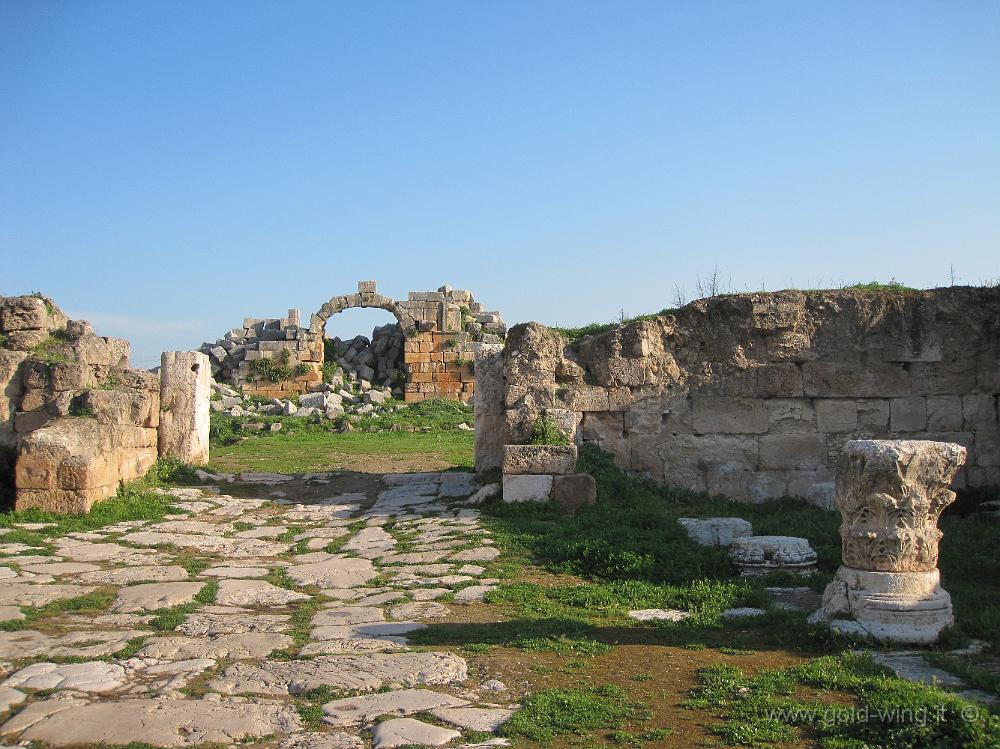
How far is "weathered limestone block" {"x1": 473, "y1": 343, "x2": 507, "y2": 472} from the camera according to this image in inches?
483

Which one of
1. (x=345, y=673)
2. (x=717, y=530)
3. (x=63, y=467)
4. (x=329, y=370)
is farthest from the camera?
(x=329, y=370)

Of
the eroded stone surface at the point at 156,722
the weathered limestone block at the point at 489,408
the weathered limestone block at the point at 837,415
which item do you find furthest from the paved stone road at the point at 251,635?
the weathered limestone block at the point at 837,415

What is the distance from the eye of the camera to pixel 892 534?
18.6 feet

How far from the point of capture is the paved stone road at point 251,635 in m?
4.09

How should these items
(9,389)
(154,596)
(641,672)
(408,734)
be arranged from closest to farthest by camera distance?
(408,734) → (641,672) → (154,596) → (9,389)

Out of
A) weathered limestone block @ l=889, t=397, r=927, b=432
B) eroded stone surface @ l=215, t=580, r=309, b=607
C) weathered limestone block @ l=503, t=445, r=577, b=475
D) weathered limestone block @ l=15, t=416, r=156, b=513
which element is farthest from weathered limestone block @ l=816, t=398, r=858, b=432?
weathered limestone block @ l=15, t=416, r=156, b=513

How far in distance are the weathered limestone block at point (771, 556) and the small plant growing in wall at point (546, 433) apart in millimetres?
3214

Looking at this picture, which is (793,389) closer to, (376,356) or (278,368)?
(278,368)

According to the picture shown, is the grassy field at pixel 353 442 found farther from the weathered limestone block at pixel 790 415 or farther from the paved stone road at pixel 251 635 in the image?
the weathered limestone block at pixel 790 415

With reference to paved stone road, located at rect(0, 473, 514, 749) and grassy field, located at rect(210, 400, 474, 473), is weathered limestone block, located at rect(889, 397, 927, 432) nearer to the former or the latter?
paved stone road, located at rect(0, 473, 514, 749)

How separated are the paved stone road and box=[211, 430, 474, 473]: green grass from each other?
4.43 metres

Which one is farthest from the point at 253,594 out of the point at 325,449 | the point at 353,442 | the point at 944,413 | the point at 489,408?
the point at 353,442

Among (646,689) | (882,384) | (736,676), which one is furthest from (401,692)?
(882,384)

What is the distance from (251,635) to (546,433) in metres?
5.27
